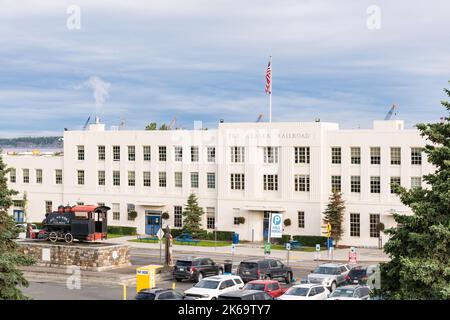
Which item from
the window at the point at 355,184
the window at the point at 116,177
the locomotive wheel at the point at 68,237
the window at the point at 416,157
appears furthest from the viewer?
the window at the point at 116,177

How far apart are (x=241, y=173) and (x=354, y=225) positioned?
12.9 meters

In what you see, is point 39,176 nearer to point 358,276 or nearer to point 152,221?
point 152,221

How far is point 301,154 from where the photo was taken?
6981 cm

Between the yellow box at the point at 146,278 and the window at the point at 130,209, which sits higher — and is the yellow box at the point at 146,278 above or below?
below

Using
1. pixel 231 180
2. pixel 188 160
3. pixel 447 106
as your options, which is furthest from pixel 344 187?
pixel 447 106

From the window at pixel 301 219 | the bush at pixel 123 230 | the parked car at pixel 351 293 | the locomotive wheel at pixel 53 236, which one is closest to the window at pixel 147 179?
the bush at pixel 123 230

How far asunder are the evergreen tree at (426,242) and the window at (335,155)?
4240 cm

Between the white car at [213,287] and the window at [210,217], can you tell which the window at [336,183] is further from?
the white car at [213,287]

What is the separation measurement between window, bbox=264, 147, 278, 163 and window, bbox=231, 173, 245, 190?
10.9ft

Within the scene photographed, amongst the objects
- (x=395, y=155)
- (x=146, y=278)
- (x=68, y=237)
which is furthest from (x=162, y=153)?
(x=146, y=278)

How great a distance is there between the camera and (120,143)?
8031 cm

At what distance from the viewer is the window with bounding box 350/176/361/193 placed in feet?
222

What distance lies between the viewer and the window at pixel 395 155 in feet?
216
